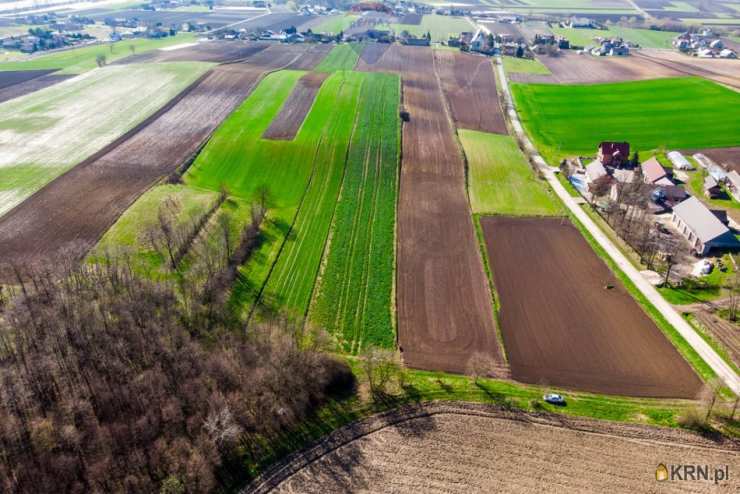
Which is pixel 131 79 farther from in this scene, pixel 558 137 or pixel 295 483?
pixel 295 483

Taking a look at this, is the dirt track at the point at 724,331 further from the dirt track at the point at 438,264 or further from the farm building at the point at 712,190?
the farm building at the point at 712,190

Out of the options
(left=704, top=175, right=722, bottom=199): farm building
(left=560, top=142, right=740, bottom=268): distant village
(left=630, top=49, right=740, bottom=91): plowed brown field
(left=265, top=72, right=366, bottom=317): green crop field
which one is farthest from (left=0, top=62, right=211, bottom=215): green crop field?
(left=630, top=49, right=740, bottom=91): plowed brown field

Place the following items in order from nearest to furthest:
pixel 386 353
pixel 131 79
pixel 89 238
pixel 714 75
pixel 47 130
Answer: pixel 386 353 → pixel 89 238 → pixel 47 130 → pixel 131 79 → pixel 714 75

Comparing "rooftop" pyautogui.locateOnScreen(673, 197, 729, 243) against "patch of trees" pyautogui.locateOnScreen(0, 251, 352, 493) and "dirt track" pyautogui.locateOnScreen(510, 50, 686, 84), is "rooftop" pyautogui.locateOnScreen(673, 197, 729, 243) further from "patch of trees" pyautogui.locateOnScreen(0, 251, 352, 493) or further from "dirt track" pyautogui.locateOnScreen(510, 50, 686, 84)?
"dirt track" pyautogui.locateOnScreen(510, 50, 686, 84)

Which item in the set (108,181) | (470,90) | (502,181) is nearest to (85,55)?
(108,181)

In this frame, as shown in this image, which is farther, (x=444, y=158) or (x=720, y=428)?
(x=444, y=158)

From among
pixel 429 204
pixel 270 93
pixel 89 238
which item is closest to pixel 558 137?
pixel 429 204

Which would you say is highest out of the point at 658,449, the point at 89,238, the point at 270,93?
the point at 270,93
